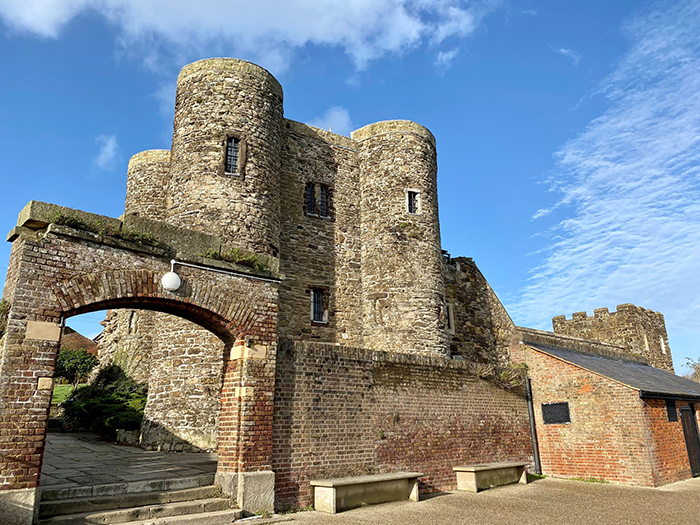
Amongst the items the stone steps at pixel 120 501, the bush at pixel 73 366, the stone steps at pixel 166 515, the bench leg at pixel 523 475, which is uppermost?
the bush at pixel 73 366

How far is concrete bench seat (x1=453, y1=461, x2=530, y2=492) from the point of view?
11.7 m

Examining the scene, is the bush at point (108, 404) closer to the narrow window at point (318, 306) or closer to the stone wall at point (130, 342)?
the stone wall at point (130, 342)

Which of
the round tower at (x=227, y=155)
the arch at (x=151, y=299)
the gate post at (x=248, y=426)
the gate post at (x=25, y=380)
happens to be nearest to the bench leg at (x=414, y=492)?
the gate post at (x=248, y=426)

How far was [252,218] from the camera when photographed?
13445 mm

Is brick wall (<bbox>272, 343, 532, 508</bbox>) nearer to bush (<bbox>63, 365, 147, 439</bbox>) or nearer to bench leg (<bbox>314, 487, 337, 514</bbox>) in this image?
bench leg (<bbox>314, 487, 337, 514</bbox>)

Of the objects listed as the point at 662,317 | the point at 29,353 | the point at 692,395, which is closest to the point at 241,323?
the point at 29,353

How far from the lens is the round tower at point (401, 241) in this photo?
15484mm

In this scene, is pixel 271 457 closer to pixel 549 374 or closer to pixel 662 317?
pixel 549 374

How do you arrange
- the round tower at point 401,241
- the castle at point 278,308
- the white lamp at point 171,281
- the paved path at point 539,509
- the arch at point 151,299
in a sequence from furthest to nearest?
the round tower at point 401,241, the paved path at point 539,509, the white lamp at point 171,281, the castle at point 278,308, the arch at point 151,299

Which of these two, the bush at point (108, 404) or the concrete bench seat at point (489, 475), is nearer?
the concrete bench seat at point (489, 475)

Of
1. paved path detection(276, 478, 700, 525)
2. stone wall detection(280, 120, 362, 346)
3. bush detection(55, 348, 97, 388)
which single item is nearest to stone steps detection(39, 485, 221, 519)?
paved path detection(276, 478, 700, 525)

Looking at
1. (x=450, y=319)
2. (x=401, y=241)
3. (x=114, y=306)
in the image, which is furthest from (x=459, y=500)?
(x=450, y=319)

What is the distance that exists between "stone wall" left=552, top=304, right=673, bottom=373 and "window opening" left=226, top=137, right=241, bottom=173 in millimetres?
20150

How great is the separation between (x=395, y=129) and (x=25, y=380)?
13.8m
